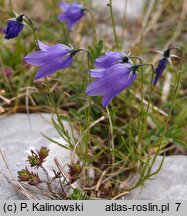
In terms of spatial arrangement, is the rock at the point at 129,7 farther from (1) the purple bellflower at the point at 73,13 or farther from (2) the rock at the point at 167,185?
(2) the rock at the point at 167,185

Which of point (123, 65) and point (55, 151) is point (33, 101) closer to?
point (55, 151)

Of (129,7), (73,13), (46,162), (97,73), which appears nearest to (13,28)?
(97,73)

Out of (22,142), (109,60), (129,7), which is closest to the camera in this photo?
(109,60)

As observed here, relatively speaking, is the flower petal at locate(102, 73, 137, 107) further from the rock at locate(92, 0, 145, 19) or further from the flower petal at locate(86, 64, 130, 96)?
the rock at locate(92, 0, 145, 19)

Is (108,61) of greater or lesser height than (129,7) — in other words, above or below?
above

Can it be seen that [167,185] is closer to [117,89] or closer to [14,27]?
[117,89]

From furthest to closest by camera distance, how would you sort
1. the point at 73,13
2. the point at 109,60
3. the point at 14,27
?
the point at 73,13 < the point at 14,27 < the point at 109,60
